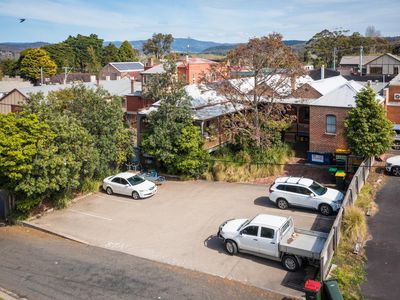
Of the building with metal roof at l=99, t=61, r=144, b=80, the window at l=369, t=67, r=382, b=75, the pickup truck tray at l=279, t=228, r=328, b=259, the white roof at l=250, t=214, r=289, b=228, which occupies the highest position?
the building with metal roof at l=99, t=61, r=144, b=80

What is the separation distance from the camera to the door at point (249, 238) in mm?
17811

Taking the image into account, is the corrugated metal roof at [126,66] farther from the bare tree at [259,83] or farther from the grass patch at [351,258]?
the grass patch at [351,258]

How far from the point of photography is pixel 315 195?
22.5 metres

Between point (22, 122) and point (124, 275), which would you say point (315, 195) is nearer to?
point (124, 275)

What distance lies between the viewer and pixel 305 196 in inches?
895

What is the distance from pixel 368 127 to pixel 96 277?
18.9m

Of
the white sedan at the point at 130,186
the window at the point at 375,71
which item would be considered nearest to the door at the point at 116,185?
the white sedan at the point at 130,186

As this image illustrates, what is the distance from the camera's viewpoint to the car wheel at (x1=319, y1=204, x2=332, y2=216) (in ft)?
72.9

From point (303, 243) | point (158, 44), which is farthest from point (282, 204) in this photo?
point (158, 44)

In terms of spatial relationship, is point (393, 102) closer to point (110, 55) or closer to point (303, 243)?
point (303, 243)

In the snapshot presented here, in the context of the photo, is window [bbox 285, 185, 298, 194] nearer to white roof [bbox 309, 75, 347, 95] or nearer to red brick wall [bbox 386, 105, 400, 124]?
white roof [bbox 309, 75, 347, 95]

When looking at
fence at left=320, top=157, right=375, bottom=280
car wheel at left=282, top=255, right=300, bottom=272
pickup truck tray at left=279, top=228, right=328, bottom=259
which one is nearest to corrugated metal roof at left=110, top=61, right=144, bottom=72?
fence at left=320, top=157, right=375, bottom=280

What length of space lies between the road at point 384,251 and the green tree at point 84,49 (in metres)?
100

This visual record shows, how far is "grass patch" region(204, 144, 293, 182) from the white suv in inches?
213
